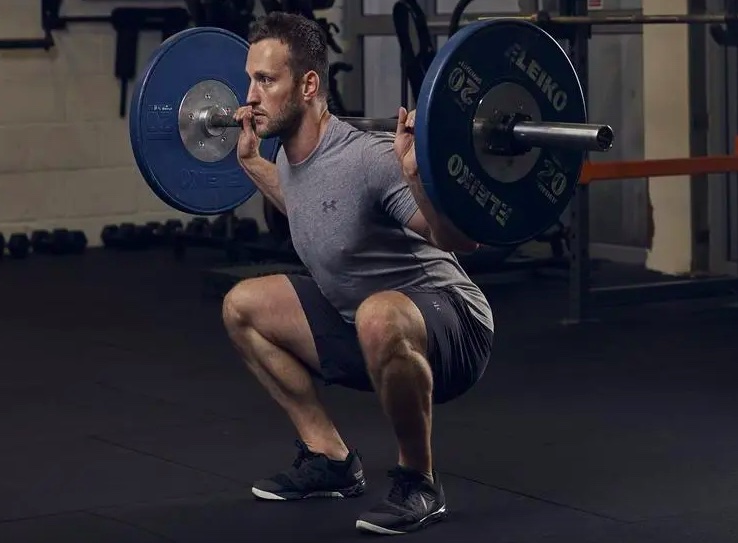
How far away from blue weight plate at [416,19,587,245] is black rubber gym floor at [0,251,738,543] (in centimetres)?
58

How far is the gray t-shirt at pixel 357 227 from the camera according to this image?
278 centimetres

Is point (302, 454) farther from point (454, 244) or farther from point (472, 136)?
point (472, 136)

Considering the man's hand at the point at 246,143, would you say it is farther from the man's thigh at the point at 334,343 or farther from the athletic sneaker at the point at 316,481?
the athletic sneaker at the point at 316,481

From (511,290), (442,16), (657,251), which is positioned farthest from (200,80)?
(442,16)

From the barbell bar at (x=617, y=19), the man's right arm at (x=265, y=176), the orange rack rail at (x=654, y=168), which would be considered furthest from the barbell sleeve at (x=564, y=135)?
the orange rack rail at (x=654, y=168)

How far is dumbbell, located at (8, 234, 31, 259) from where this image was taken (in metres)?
6.95

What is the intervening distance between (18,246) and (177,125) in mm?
3819

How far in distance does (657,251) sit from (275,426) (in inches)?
116

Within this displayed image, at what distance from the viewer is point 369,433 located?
3617 millimetres

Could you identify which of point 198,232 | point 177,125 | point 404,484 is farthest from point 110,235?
point 404,484

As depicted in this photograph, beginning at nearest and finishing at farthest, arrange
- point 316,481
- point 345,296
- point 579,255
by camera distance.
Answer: point 345,296 < point 316,481 < point 579,255

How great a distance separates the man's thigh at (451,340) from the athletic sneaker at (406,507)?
16 cm

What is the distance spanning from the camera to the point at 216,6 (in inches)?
261

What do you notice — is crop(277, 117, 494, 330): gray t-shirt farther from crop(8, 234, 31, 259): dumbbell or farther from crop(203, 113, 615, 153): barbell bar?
crop(8, 234, 31, 259): dumbbell
